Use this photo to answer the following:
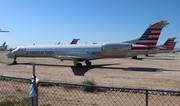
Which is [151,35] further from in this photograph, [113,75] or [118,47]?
[113,75]

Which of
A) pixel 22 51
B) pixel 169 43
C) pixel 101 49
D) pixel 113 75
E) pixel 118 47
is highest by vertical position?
pixel 169 43

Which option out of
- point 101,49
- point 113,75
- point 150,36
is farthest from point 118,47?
point 113,75

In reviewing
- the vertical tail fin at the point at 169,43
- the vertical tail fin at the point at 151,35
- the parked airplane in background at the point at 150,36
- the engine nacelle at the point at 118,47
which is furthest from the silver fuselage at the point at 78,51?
the vertical tail fin at the point at 169,43

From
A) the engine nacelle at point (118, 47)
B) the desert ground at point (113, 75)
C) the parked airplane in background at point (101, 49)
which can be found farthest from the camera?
the parked airplane in background at point (101, 49)

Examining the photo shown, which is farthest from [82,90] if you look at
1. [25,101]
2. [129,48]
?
[129,48]

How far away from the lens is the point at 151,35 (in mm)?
24359

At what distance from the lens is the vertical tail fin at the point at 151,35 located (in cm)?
2417

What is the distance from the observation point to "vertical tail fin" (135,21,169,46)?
24.2 metres

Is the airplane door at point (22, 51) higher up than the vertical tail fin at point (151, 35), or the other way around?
the vertical tail fin at point (151, 35)

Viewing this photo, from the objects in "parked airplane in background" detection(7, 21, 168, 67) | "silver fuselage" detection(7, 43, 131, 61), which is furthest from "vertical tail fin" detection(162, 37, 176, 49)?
"silver fuselage" detection(7, 43, 131, 61)

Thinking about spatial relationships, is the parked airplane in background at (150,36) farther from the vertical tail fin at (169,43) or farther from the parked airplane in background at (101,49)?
the vertical tail fin at (169,43)

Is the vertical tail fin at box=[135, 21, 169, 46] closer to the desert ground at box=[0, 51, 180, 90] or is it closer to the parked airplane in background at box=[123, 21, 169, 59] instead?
the parked airplane in background at box=[123, 21, 169, 59]

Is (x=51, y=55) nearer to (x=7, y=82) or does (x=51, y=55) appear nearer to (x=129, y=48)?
(x=129, y=48)

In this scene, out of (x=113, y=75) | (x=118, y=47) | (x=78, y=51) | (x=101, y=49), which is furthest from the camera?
(x=78, y=51)
